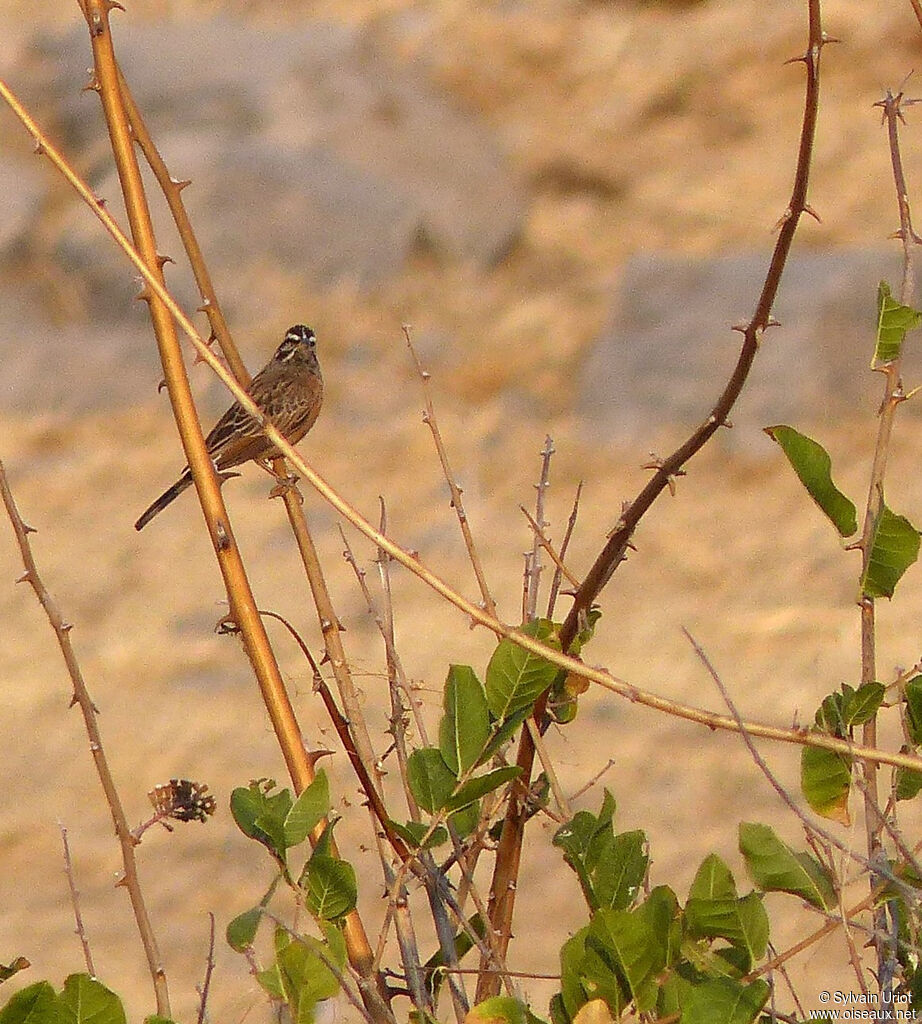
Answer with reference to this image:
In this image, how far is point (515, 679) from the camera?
5.37ft

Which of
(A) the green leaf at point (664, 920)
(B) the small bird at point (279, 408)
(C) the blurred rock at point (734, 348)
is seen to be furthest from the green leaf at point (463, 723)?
(C) the blurred rock at point (734, 348)

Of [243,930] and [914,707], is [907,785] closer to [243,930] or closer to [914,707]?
[914,707]

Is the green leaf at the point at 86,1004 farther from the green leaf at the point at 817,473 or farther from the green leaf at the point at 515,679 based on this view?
the green leaf at the point at 817,473

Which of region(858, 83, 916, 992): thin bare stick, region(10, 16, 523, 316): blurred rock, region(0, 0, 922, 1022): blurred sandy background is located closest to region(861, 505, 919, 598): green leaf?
region(858, 83, 916, 992): thin bare stick

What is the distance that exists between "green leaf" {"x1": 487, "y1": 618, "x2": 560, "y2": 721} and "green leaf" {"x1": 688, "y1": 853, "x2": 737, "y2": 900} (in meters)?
0.25

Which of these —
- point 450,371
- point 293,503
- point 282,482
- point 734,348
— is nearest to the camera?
point 293,503

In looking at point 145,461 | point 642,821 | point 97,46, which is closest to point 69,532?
point 145,461

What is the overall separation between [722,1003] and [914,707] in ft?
1.32

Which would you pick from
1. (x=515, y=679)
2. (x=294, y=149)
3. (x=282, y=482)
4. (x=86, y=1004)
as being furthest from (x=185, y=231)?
(x=294, y=149)

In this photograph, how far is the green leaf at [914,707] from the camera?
1684mm

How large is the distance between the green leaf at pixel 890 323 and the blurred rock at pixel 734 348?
711cm

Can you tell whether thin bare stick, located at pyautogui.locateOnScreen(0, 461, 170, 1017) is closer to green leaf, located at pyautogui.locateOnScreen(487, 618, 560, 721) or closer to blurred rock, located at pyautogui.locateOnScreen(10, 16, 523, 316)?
green leaf, located at pyautogui.locateOnScreen(487, 618, 560, 721)

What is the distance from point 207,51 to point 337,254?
6.41 feet

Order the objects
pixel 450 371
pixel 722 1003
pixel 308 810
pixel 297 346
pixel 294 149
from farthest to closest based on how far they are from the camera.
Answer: pixel 294 149 → pixel 450 371 → pixel 297 346 → pixel 308 810 → pixel 722 1003
